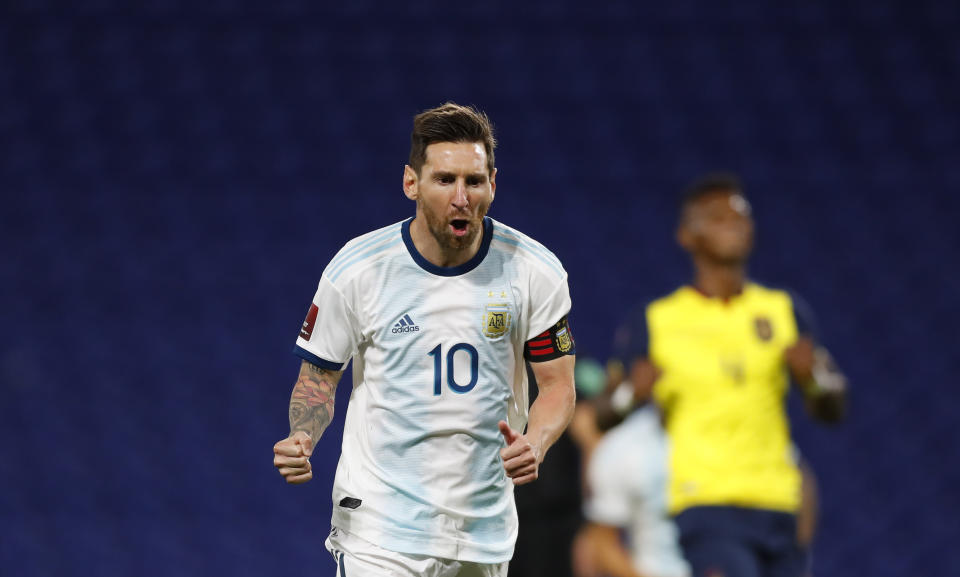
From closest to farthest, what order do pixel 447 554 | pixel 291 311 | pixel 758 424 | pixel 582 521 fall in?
pixel 447 554 → pixel 758 424 → pixel 582 521 → pixel 291 311

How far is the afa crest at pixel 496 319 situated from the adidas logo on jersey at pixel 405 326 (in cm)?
15

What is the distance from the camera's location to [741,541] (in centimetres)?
375

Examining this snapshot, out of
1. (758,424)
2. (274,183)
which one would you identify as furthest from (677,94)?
(758,424)

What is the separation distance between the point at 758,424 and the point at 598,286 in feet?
11.0

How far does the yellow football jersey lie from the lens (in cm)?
383

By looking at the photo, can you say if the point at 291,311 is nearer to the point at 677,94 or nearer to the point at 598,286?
the point at 598,286

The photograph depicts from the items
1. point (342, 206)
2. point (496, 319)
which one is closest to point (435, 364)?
point (496, 319)

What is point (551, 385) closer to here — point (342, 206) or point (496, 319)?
point (496, 319)

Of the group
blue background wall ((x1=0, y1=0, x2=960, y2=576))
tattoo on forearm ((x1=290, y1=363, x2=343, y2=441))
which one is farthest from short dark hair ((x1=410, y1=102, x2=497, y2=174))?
blue background wall ((x1=0, y1=0, x2=960, y2=576))

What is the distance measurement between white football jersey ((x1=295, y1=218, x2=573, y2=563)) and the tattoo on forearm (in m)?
0.04

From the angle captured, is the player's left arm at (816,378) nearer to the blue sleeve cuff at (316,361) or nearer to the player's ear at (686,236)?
the player's ear at (686,236)

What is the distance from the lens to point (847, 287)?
7.46m

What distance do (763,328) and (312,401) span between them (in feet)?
5.95

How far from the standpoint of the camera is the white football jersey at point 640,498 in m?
4.66
